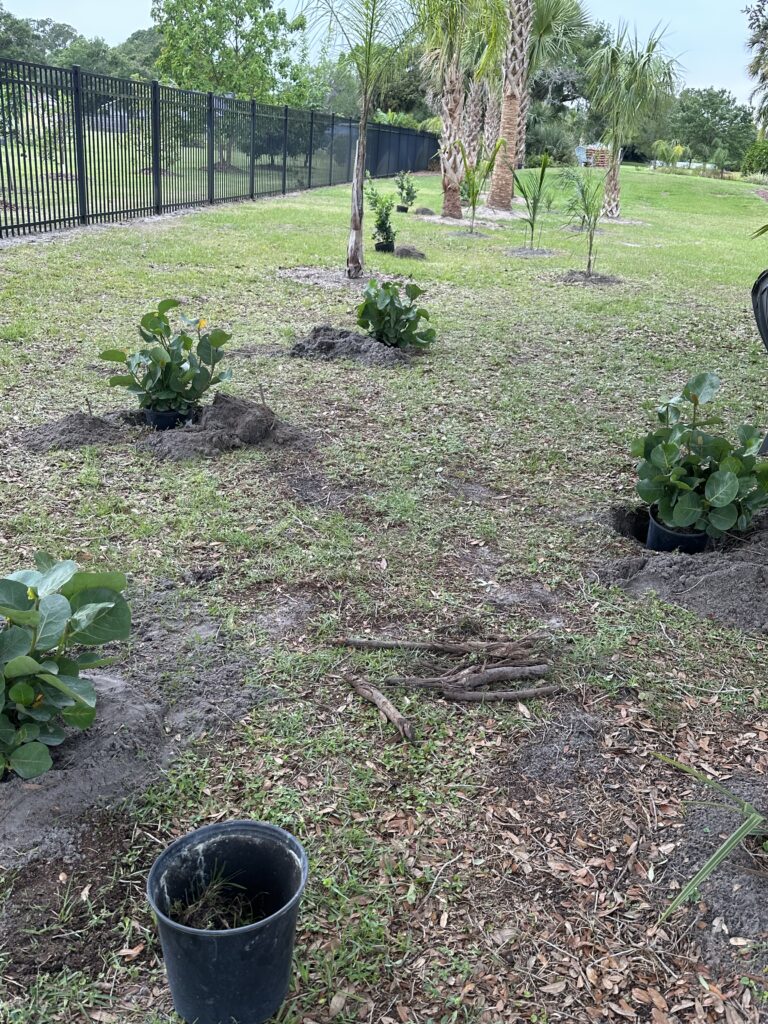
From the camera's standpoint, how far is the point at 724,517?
363 cm

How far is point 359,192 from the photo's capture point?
9680 millimetres

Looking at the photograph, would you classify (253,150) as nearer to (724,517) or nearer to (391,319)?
(391,319)

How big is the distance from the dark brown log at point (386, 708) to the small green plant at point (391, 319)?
4.43 metres

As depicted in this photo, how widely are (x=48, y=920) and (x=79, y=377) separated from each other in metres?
4.40

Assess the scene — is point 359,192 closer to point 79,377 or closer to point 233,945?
point 79,377

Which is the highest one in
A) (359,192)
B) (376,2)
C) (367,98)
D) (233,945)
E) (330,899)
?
(376,2)

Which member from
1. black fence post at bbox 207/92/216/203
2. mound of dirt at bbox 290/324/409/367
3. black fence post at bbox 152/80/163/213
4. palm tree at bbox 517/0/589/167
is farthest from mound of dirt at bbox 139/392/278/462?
palm tree at bbox 517/0/589/167

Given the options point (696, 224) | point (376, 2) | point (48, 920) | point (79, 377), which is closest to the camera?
point (48, 920)

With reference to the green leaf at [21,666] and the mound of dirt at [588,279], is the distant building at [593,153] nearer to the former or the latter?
the mound of dirt at [588,279]

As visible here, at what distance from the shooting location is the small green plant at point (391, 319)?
22.1 feet

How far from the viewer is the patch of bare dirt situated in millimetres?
9688

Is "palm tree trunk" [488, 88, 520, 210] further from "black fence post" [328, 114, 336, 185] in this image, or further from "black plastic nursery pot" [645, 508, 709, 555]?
"black plastic nursery pot" [645, 508, 709, 555]

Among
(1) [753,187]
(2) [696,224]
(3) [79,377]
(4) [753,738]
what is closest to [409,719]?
(4) [753,738]

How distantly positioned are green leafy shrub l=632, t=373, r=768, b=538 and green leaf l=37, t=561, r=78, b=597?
2.51 meters
